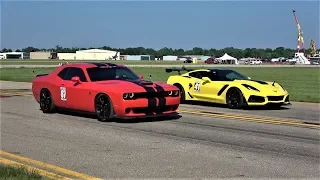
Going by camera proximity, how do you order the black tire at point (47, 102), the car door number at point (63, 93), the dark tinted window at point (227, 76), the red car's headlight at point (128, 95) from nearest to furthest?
the red car's headlight at point (128, 95) → the car door number at point (63, 93) → the black tire at point (47, 102) → the dark tinted window at point (227, 76)

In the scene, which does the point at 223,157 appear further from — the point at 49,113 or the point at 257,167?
the point at 49,113

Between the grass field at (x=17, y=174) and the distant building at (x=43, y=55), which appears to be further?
the distant building at (x=43, y=55)

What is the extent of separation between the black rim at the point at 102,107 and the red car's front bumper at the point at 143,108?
11.2 inches

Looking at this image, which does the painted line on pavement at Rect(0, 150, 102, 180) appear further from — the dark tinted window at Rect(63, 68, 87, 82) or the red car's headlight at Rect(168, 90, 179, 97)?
the red car's headlight at Rect(168, 90, 179, 97)

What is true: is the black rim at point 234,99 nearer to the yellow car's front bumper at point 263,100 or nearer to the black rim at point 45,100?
the yellow car's front bumper at point 263,100

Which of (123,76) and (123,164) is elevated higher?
(123,76)

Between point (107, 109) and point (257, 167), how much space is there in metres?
4.94

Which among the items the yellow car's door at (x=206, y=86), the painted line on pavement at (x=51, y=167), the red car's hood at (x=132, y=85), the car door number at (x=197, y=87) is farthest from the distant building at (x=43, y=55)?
the painted line on pavement at (x=51, y=167)

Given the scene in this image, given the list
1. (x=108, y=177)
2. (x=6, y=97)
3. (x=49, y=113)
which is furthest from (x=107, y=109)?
(x=6, y=97)

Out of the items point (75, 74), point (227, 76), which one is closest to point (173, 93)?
point (75, 74)

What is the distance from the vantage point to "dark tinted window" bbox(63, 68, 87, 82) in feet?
38.8

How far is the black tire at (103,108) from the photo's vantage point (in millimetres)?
10758

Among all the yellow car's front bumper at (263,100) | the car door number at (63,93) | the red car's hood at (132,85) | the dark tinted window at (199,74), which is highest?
the dark tinted window at (199,74)

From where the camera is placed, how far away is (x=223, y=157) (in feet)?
23.7
